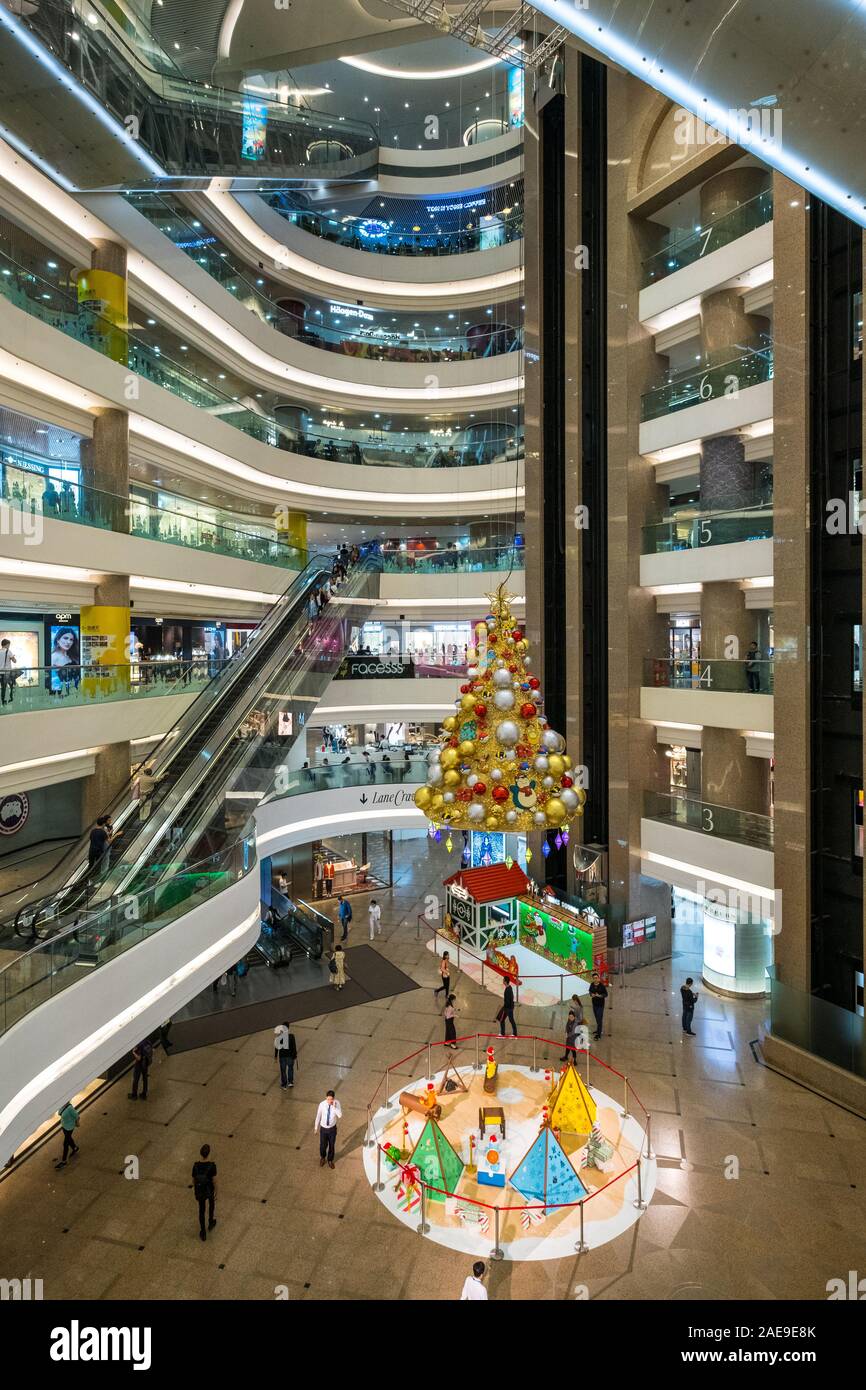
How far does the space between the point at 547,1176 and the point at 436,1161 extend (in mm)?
1236

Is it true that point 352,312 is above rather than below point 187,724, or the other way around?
above

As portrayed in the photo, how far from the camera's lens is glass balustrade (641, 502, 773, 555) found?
38.1ft

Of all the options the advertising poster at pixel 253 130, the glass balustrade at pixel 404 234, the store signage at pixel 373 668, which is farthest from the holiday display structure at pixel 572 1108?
the glass balustrade at pixel 404 234

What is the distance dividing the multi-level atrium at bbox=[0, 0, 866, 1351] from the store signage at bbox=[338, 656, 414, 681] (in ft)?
0.31

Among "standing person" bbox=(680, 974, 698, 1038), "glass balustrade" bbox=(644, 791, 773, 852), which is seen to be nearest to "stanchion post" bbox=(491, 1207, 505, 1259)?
"standing person" bbox=(680, 974, 698, 1038)

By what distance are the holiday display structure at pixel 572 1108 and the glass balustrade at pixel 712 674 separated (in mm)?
6451

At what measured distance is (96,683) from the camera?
1143cm

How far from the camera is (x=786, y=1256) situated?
6.96 metres

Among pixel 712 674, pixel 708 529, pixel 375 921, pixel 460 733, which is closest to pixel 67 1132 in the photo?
pixel 460 733

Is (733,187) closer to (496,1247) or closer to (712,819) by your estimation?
(712,819)

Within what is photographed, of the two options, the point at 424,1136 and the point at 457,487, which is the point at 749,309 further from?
the point at 424,1136

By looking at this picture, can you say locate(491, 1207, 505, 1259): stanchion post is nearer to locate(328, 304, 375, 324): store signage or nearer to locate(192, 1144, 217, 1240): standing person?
locate(192, 1144, 217, 1240): standing person

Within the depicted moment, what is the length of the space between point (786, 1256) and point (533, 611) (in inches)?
499

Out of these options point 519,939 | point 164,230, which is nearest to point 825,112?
point 519,939
